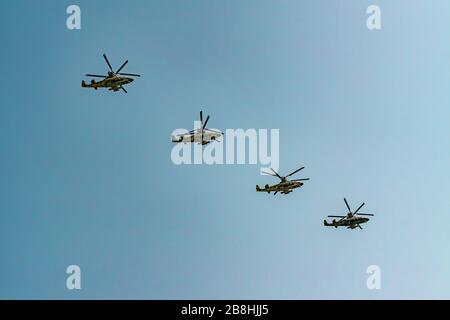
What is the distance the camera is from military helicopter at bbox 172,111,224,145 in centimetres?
15562

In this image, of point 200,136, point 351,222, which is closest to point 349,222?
point 351,222

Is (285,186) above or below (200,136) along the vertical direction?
below

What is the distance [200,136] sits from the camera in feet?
513

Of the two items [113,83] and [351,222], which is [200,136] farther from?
[351,222]

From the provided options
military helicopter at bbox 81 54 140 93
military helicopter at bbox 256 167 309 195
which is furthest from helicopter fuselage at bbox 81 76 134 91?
military helicopter at bbox 256 167 309 195

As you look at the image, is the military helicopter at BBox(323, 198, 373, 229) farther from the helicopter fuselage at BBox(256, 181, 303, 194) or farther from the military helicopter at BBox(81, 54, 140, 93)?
the military helicopter at BBox(81, 54, 140, 93)
